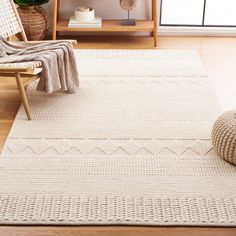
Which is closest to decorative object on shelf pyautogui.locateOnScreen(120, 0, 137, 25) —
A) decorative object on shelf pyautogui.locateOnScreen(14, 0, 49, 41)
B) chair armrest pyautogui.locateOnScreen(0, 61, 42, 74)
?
decorative object on shelf pyautogui.locateOnScreen(14, 0, 49, 41)

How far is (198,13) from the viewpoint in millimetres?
4891

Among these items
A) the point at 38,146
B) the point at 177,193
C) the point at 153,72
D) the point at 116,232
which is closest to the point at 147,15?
the point at 153,72

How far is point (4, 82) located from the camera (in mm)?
3703

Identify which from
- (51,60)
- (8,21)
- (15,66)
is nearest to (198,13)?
(8,21)

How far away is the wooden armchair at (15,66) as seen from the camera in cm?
304

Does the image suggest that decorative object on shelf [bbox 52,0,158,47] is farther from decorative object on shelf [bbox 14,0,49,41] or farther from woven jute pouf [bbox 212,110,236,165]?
woven jute pouf [bbox 212,110,236,165]

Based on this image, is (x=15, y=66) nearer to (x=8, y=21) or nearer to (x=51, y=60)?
(x=51, y=60)

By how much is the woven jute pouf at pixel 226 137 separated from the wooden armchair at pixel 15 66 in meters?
1.16

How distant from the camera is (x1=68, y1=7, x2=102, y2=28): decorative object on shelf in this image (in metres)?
4.43

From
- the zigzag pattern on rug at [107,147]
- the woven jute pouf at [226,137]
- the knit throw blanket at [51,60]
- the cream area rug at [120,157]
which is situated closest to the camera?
the cream area rug at [120,157]

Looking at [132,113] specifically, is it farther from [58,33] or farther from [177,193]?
[58,33]

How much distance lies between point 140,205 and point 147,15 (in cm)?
275

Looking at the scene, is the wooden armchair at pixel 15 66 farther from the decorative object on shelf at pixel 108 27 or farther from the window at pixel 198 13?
the window at pixel 198 13

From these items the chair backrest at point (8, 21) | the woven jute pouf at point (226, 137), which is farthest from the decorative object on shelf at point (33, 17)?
the woven jute pouf at point (226, 137)
